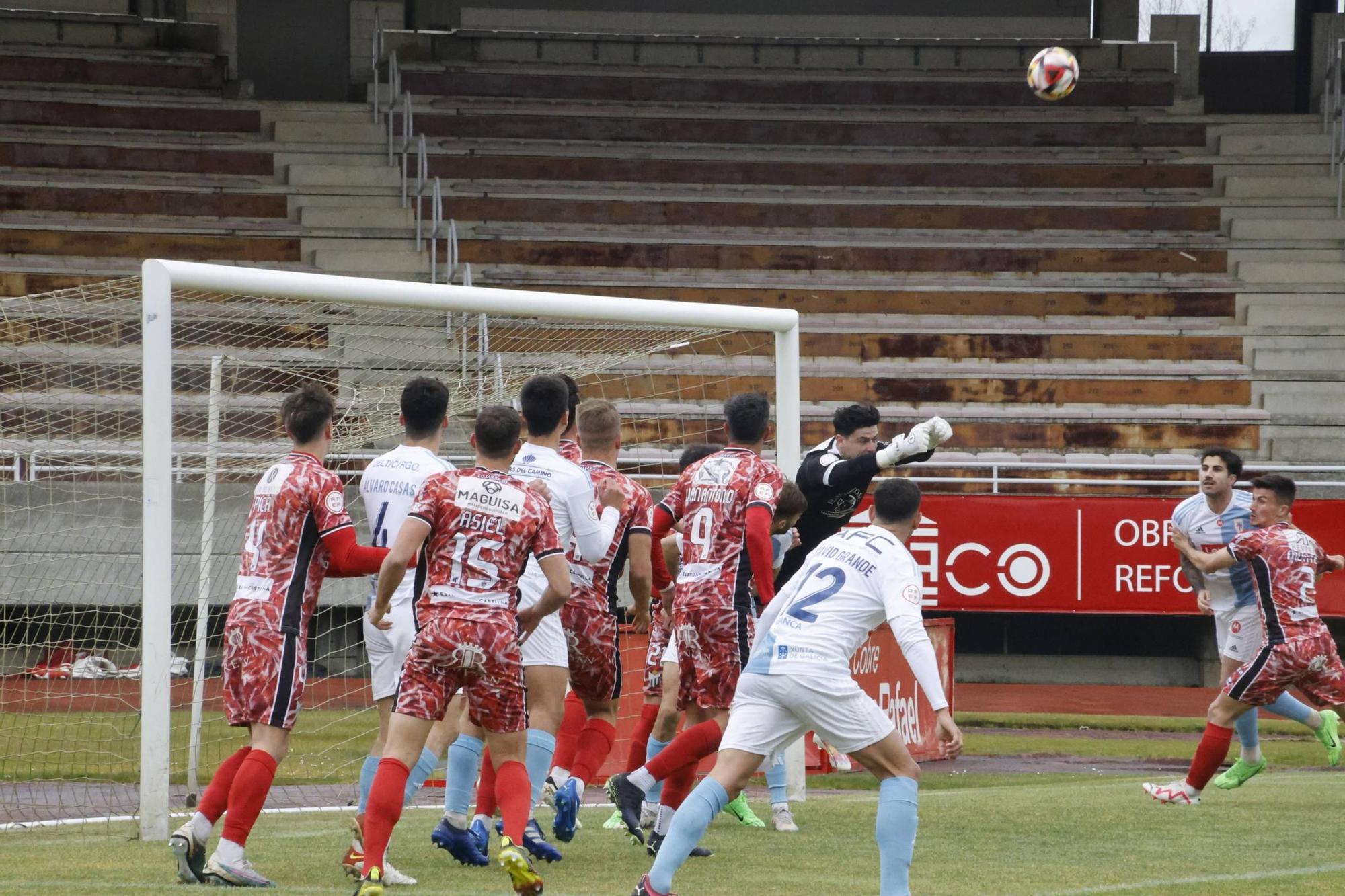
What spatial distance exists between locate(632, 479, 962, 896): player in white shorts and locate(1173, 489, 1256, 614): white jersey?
4917 millimetres

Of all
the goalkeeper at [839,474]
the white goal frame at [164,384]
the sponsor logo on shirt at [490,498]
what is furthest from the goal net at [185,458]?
the sponsor logo on shirt at [490,498]

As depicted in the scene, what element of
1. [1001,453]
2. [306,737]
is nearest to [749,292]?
[1001,453]

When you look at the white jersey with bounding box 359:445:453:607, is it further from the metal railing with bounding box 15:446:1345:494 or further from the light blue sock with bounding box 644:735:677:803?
the metal railing with bounding box 15:446:1345:494

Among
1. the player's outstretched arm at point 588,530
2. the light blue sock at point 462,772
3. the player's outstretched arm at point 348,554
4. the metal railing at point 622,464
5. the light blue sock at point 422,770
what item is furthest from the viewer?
the metal railing at point 622,464

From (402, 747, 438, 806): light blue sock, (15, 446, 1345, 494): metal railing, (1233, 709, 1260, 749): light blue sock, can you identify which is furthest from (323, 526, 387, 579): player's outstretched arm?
(1233, 709, 1260, 749): light blue sock

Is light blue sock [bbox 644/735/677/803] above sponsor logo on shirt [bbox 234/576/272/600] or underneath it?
underneath

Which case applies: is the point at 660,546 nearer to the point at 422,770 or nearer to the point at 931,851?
the point at 422,770

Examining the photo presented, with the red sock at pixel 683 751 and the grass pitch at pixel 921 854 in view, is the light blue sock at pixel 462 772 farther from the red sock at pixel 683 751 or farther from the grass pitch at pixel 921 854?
the red sock at pixel 683 751

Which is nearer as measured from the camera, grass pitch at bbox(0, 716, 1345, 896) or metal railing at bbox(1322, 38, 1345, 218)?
grass pitch at bbox(0, 716, 1345, 896)

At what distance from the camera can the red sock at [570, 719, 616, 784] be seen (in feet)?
23.6

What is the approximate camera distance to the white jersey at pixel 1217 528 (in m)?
9.93

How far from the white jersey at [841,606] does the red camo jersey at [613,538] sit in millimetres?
1679

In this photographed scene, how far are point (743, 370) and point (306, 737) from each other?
6.76 meters

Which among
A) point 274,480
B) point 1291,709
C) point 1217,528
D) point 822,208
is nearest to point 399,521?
point 274,480
